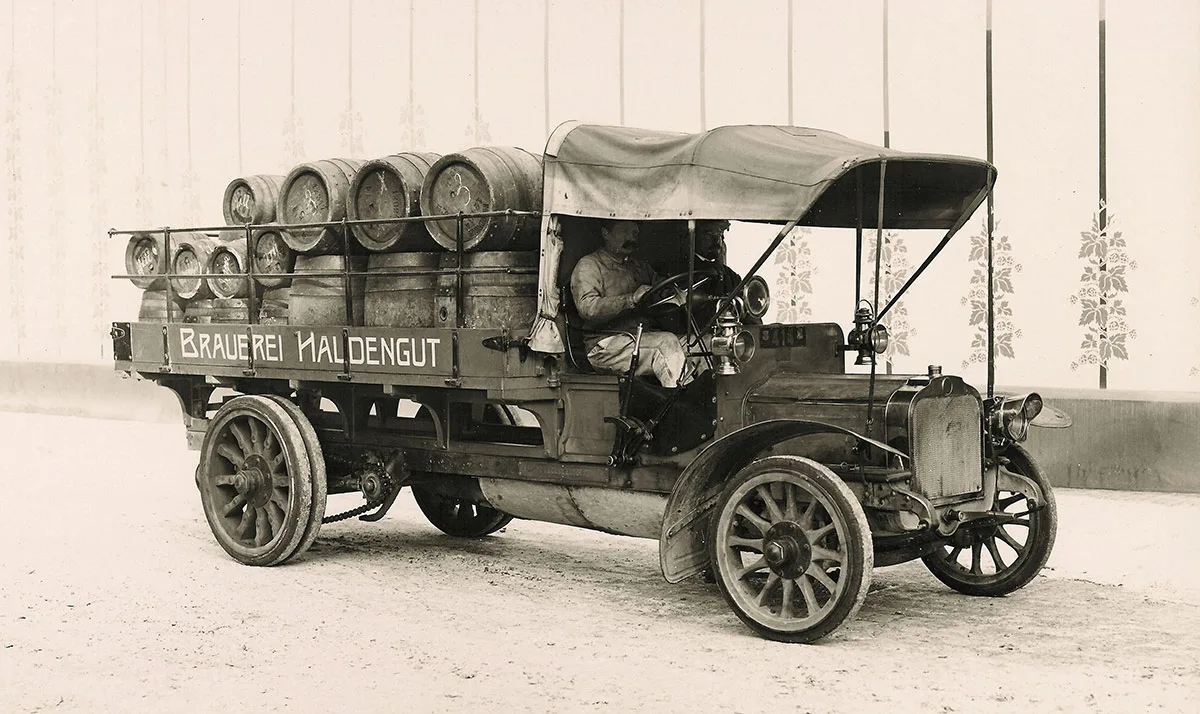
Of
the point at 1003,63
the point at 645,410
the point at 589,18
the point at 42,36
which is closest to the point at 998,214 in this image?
the point at 1003,63

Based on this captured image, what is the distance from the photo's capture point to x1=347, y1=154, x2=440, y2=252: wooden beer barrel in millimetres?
7668

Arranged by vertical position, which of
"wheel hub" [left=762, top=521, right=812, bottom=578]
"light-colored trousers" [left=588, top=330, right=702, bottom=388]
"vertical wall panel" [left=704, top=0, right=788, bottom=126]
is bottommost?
"wheel hub" [left=762, top=521, right=812, bottom=578]

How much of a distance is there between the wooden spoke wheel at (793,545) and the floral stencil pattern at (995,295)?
505cm

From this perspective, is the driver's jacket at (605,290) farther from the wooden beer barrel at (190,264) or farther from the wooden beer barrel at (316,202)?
the wooden beer barrel at (190,264)

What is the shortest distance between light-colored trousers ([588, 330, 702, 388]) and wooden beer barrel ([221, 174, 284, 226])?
2625 millimetres

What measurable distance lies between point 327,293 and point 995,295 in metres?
5.55

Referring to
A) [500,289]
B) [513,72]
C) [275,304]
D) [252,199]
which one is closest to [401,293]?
[500,289]

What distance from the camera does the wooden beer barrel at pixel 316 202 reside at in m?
8.04

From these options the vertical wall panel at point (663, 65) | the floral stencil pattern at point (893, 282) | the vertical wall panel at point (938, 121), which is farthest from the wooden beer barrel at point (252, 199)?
the vertical wall panel at point (938, 121)

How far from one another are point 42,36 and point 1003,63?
1299 cm

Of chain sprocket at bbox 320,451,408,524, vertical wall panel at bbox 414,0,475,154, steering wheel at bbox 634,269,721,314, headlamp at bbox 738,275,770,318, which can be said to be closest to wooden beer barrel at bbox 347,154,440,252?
chain sprocket at bbox 320,451,408,524

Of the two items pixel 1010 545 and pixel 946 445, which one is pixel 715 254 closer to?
pixel 946 445

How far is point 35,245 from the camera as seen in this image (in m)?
19.2

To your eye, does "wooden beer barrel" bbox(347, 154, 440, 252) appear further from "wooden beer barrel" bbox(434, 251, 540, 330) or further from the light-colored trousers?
the light-colored trousers
